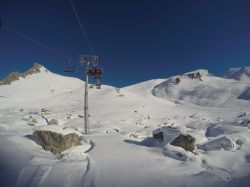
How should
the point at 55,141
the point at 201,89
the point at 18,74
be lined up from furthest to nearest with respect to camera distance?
the point at 18,74, the point at 201,89, the point at 55,141

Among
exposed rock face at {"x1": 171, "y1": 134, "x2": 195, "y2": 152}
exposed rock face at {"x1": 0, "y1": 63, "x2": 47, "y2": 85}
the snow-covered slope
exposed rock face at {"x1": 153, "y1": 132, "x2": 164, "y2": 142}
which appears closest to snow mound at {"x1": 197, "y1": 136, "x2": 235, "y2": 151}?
exposed rock face at {"x1": 171, "y1": 134, "x2": 195, "y2": 152}

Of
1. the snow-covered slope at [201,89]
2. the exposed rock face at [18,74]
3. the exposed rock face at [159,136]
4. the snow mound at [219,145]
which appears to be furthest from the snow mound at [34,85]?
the snow mound at [219,145]

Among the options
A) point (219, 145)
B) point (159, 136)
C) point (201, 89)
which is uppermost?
point (201, 89)

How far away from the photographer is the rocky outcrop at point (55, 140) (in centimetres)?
1139

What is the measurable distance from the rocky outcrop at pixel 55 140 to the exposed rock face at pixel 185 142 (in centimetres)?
484

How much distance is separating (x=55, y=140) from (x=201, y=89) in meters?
68.3

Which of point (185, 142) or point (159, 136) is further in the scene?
point (159, 136)

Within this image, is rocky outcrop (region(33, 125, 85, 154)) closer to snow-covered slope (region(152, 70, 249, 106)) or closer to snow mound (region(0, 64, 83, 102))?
snow mound (region(0, 64, 83, 102))

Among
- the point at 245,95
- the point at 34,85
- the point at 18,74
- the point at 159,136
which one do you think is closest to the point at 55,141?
the point at 159,136

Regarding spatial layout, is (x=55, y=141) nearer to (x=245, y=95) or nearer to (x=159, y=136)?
(x=159, y=136)

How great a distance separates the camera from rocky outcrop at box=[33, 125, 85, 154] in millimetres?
11391

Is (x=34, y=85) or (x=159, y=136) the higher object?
(x=34, y=85)

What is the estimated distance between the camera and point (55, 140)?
38.1 feet

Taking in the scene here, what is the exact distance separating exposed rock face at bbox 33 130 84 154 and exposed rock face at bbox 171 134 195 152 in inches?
192
